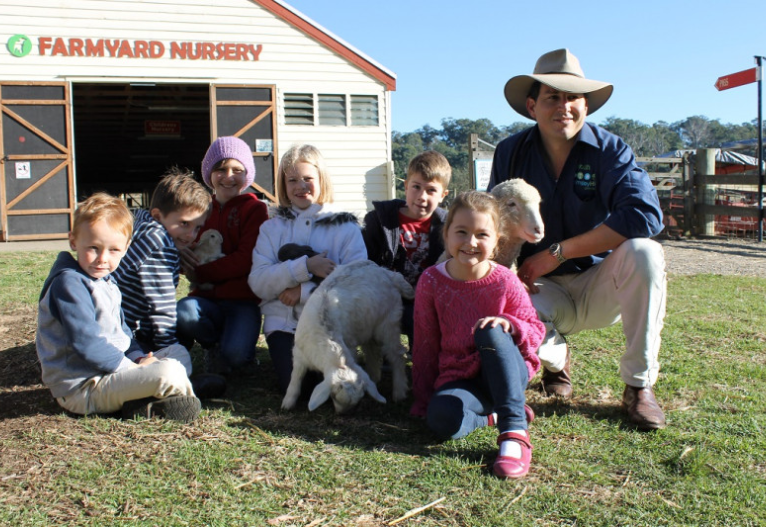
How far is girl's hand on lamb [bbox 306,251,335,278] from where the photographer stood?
4.09 metres

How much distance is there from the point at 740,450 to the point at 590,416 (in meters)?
0.74

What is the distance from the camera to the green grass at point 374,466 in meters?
2.44

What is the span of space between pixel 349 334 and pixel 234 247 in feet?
4.53

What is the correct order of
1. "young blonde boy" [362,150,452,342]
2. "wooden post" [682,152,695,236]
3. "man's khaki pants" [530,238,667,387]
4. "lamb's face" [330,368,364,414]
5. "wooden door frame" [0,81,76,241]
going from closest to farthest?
"lamb's face" [330,368,364,414] → "man's khaki pants" [530,238,667,387] → "young blonde boy" [362,150,452,342] → "wooden door frame" [0,81,76,241] → "wooden post" [682,152,695,236]

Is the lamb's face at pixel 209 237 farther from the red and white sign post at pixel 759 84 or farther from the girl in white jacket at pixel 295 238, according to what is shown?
the red and white sign post at pixel 759 84

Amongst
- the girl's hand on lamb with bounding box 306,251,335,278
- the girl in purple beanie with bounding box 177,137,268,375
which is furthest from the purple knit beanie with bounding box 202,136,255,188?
the girl's hand on lamb with bounding box 306,251,335,278

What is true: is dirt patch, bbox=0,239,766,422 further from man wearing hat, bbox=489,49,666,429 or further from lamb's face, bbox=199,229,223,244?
man wearing hat, bbox=489,49,666,429

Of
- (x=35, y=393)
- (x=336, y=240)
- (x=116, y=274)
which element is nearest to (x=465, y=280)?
(x=336, y=240)

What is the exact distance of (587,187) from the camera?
3.97m

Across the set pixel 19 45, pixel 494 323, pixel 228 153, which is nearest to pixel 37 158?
pixel 19 45

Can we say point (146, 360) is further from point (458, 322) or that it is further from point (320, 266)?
point (458, 322)

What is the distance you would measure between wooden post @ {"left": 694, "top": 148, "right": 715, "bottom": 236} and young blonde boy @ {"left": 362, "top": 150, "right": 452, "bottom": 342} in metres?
12.7

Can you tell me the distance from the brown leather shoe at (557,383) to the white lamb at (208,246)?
91.3 inches

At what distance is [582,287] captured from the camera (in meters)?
4.04
